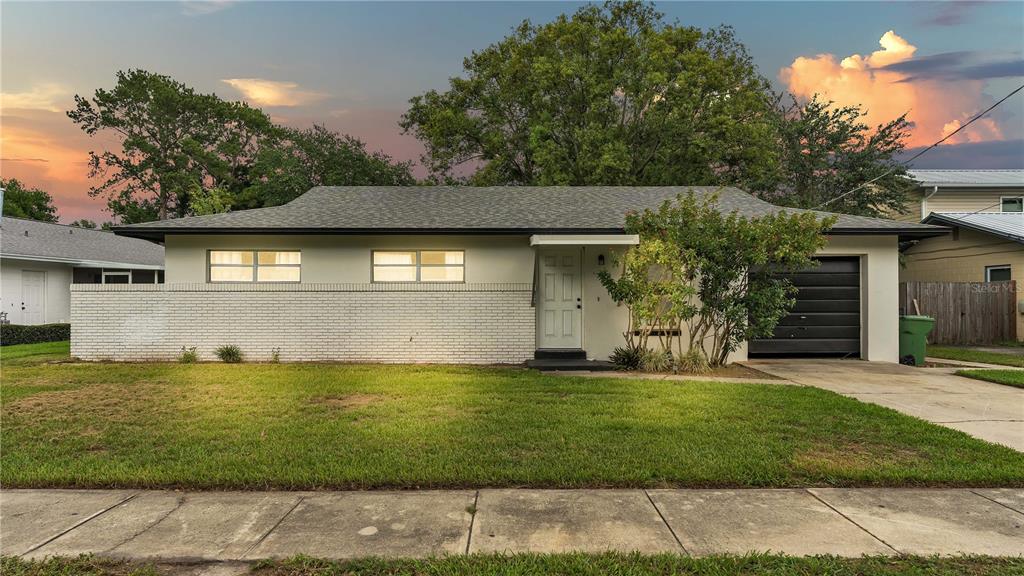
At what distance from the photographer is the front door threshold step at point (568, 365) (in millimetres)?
9664

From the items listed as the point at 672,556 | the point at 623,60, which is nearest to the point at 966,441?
the point at 672,556

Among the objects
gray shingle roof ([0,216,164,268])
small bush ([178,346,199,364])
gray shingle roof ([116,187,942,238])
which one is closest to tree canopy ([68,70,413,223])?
gray shingle roof ([0,216,164,268])

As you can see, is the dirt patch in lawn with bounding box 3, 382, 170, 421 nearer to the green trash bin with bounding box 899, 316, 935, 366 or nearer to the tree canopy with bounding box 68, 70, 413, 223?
the green trash bin with bounding box 899, 316, 935, 366

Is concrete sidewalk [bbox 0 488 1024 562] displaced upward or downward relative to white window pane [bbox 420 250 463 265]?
downward

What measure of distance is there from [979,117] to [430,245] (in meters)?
12.2

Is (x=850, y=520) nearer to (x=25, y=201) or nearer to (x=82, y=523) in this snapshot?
(x=82, y=523)

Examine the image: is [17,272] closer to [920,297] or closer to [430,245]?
[430,245]

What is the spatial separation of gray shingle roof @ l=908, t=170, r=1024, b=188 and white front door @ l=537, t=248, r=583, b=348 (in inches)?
751

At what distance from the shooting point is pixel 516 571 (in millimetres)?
2621

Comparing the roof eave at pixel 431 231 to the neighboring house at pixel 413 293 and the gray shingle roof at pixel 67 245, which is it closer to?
the neighboring house at pixel 413 293

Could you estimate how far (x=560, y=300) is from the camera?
10.9 meters

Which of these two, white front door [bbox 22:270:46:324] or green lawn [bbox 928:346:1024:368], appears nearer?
green lawn [bbox 928:346:1024:368]

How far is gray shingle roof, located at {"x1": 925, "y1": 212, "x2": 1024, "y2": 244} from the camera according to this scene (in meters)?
14.6

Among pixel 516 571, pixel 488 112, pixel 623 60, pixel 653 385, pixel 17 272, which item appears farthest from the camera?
pixel 488 112
